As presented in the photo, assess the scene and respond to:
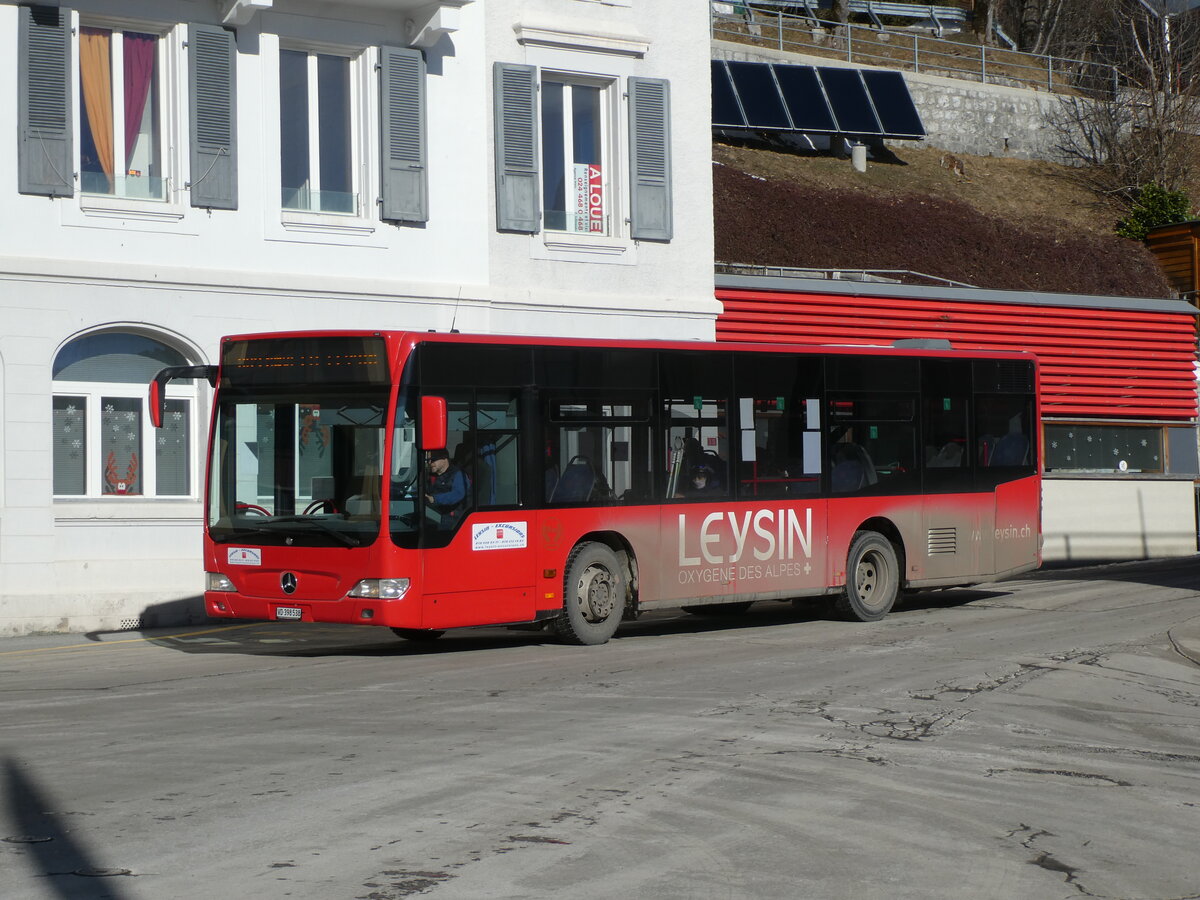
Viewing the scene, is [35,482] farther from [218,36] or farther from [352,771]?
[352,771]

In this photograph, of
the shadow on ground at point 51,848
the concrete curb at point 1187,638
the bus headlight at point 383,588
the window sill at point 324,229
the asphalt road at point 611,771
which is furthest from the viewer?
the window sill at point 324,229

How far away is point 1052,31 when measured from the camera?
62.9 meters

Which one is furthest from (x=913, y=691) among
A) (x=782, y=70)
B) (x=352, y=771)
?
(x=782, y=70)

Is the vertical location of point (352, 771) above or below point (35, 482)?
below

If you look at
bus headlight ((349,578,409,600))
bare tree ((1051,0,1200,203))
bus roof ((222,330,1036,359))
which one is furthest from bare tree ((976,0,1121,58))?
bus headlight ((349,578,409,600))

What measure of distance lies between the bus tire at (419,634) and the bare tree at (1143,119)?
38195mm

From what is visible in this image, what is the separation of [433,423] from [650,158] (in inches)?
405

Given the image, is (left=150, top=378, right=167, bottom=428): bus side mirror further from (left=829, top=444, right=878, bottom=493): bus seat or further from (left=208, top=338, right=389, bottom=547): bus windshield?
(left=829, top=444, right=878, bottom=493): bus seat

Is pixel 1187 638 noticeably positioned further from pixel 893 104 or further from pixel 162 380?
pixel 893 104

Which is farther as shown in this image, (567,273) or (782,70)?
(782,70)

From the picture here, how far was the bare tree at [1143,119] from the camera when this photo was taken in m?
49.3

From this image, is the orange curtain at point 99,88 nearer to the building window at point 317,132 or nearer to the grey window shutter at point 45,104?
the grey window shutter at point 45,104

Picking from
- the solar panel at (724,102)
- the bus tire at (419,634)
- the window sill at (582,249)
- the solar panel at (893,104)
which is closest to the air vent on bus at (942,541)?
the bus tire at (419,634)

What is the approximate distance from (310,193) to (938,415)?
784 centimetres
